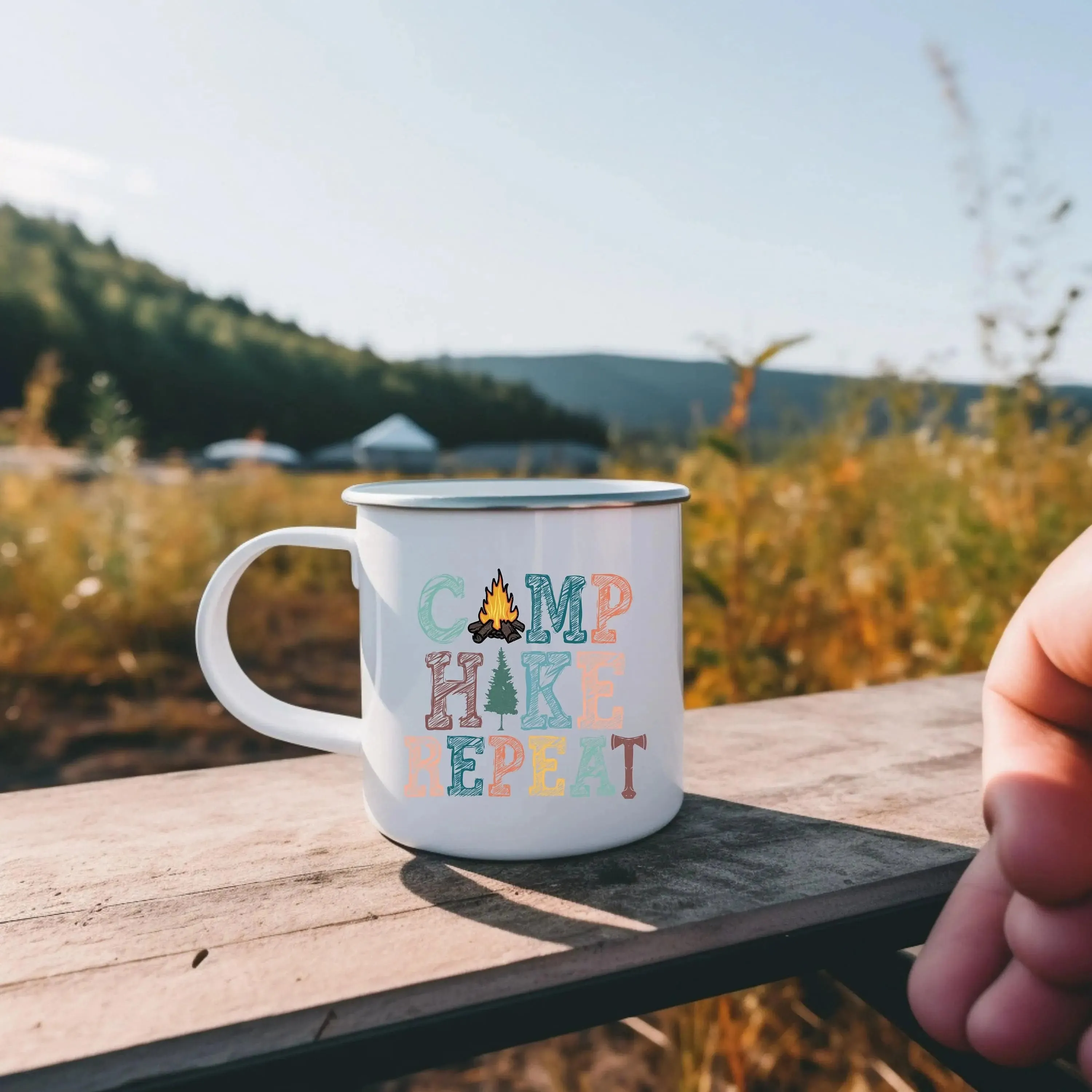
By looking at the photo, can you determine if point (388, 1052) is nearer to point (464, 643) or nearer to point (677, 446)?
point (464, 643)

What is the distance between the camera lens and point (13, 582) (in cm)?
279

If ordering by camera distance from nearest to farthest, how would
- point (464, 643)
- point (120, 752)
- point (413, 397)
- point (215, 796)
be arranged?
point (464, 643) → point (215, 796) → point (120, 752) → point (413, 397)

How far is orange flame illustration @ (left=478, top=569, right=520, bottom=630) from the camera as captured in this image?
0.60m

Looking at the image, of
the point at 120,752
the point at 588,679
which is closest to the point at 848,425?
the point at 120,752

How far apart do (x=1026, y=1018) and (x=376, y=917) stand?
1.13 feet

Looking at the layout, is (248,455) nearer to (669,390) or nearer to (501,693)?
(669,390)

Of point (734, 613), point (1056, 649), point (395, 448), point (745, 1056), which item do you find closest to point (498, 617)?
point (1056, 649)


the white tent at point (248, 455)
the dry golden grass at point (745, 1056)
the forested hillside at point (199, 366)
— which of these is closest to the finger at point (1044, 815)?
the dry golden grass at point (745, 1056)

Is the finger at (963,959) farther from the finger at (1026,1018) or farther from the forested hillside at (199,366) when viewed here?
the forested hillside at (199,366)

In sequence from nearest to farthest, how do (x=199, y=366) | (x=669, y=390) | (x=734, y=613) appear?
(x=734, y=613), (x=669, y=390), (x=199, y=366)

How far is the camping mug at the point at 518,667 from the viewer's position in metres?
0.60

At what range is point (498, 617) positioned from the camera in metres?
0.60

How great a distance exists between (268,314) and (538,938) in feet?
67.0

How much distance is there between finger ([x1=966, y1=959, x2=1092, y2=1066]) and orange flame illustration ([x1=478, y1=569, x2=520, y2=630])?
0.33 meters
